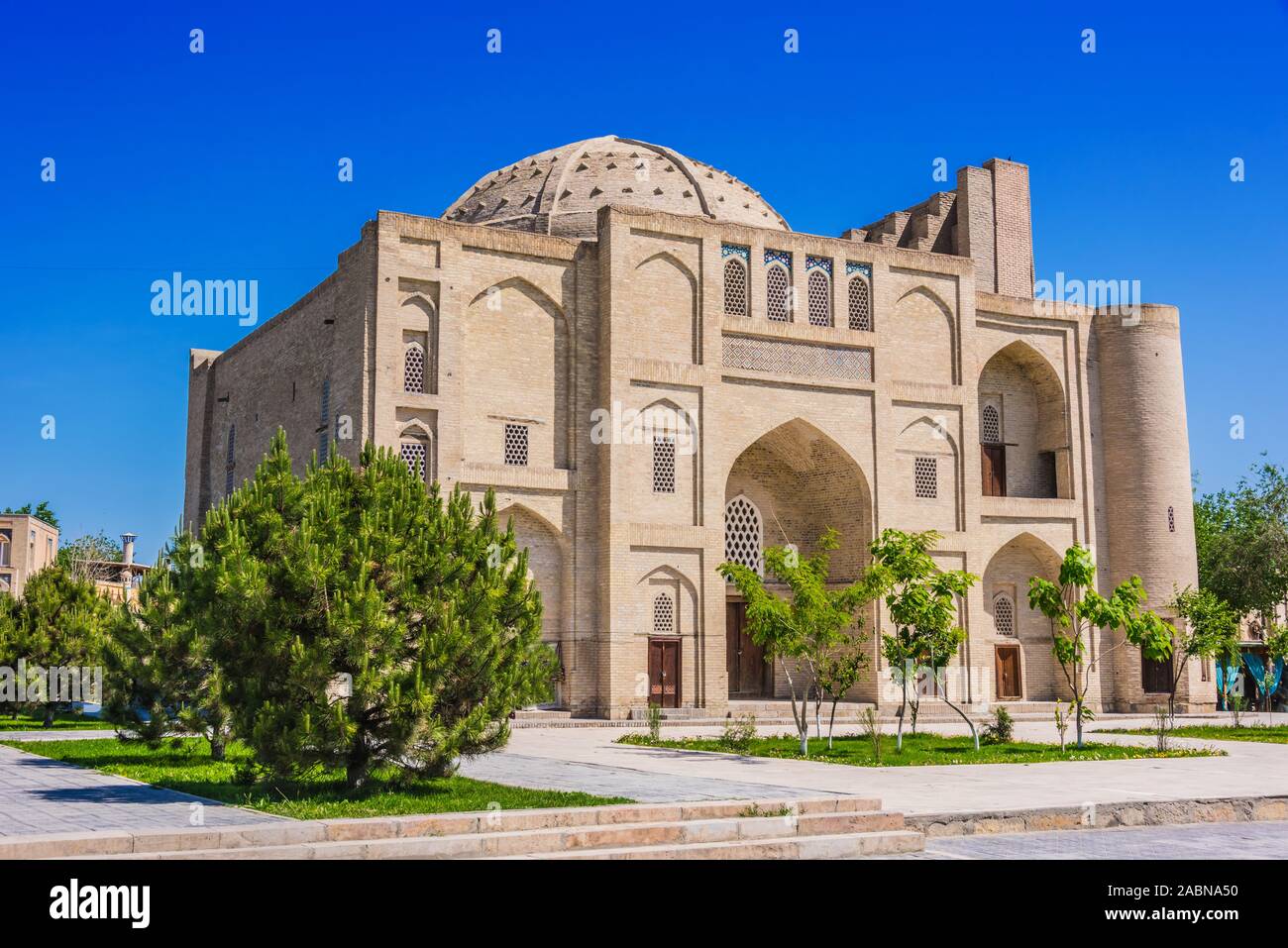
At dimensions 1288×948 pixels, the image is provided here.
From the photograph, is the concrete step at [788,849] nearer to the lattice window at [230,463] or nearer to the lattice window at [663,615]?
the lattice window at [663,615]

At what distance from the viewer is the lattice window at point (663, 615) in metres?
25.2

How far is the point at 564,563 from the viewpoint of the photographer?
2511cm

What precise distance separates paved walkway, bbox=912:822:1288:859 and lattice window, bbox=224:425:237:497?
2558 centimetres

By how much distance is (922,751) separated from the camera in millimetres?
16625

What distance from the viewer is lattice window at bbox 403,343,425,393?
24.3m

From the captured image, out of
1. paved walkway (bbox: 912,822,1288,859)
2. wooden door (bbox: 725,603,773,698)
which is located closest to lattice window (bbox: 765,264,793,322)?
wooden door (bbox: 725,603,773,698)

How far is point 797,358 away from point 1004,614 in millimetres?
8079

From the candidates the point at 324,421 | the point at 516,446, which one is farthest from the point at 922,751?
the point at 324,421

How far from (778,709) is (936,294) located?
10.3 metres

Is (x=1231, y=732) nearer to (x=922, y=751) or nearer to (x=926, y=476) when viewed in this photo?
(x=922, y=751)

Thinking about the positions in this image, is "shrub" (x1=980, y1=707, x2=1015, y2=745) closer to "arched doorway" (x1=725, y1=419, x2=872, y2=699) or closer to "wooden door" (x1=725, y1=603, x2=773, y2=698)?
"arched doorway" (x1=725, y1=419, x2=872, y2=699)

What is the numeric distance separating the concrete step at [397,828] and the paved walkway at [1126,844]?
0.91m
